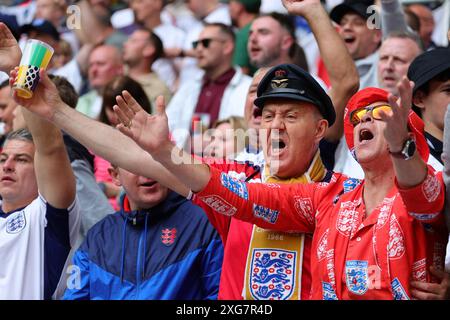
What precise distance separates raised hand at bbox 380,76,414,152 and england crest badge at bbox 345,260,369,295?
52 centimetres

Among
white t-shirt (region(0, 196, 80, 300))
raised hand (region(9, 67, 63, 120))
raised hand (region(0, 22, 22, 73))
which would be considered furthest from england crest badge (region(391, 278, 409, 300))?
raised hand (region(0, 22, 22, 73))

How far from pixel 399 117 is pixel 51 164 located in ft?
6.48

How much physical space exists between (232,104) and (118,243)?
2831mm

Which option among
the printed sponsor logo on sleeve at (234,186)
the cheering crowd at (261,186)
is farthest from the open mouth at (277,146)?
the printed sponsor logo on sleeve at (234,186)

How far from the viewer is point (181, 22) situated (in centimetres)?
1039

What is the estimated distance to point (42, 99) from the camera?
4.52 meters

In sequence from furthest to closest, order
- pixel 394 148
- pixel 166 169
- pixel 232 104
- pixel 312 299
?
pixel 232 104 < pixel 166 169 < pixel 312 299 < pixel 394 148

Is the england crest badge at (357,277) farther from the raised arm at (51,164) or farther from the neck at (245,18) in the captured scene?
the neck at (245,18)

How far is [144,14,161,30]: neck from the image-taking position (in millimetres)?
10102

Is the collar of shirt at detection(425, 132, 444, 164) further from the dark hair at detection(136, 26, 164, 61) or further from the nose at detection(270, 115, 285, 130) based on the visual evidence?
Result: the dark hair at detection(136, 26, 164, 61)

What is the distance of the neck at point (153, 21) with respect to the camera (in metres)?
10.1

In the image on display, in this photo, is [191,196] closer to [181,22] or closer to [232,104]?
[232,104]

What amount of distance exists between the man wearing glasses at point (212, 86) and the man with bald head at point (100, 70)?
0.85 meters
